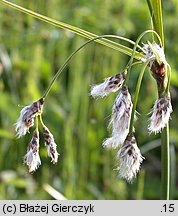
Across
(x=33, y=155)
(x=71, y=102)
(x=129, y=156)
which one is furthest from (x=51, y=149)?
(x=71, y=102)

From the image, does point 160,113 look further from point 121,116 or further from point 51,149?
point 51,149

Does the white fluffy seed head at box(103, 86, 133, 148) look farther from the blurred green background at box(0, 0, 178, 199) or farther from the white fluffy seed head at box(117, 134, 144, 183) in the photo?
the blurred green background at box(0, 0, 178, 199)

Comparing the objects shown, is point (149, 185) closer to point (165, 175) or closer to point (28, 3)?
point (28, 3)

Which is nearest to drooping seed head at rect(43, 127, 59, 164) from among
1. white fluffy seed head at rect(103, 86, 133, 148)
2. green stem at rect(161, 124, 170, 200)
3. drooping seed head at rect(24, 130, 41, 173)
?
drooping seed head at rect(24, 130, 41, 173)

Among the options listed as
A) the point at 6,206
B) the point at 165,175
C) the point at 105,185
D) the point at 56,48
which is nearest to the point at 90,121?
the point at 105,185

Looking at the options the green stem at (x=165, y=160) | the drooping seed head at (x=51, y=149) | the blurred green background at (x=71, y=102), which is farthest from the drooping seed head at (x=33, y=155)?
the blurred green background at (x=71, y=102)

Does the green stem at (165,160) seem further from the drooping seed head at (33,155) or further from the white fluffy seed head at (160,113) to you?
the drooping seed head at (33,155)
